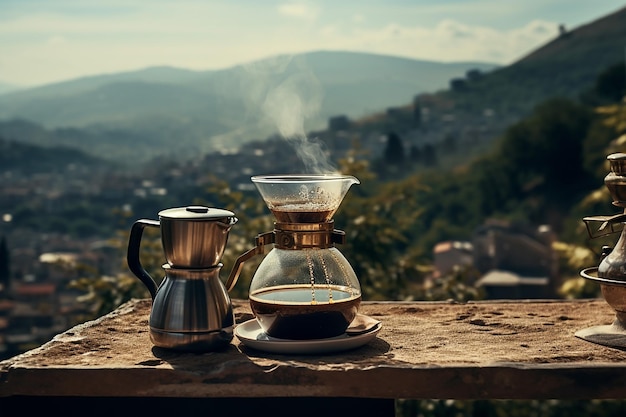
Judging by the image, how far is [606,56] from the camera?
3750cm

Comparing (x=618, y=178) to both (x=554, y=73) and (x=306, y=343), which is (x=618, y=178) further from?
(x=554, y=73)

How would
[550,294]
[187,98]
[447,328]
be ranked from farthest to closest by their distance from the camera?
[187,98] → [550,294] → [447,328]

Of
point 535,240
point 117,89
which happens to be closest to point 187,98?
point 117,89

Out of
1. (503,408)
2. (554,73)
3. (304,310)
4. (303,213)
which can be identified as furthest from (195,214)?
(554,73)

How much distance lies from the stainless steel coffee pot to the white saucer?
0.10 metres

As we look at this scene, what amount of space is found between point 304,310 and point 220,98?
19.9 ft

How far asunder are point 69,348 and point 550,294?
19.8 m

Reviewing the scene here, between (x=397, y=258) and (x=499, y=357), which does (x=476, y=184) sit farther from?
(x=499, y=357)

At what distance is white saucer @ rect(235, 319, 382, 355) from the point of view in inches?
94.4

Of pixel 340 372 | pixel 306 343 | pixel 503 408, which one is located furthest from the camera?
pixel 503 408

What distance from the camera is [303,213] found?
2.46 m

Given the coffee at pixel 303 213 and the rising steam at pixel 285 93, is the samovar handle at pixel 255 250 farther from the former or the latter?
the rising steam at pixel 285 93

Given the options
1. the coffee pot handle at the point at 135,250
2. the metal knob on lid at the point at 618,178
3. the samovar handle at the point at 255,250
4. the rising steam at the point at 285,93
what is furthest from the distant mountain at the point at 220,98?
the metal knob on lid at the point at 618,178

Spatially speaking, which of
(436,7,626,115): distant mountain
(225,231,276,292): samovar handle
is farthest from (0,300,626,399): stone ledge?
(436,7,626,115): distant mountain
